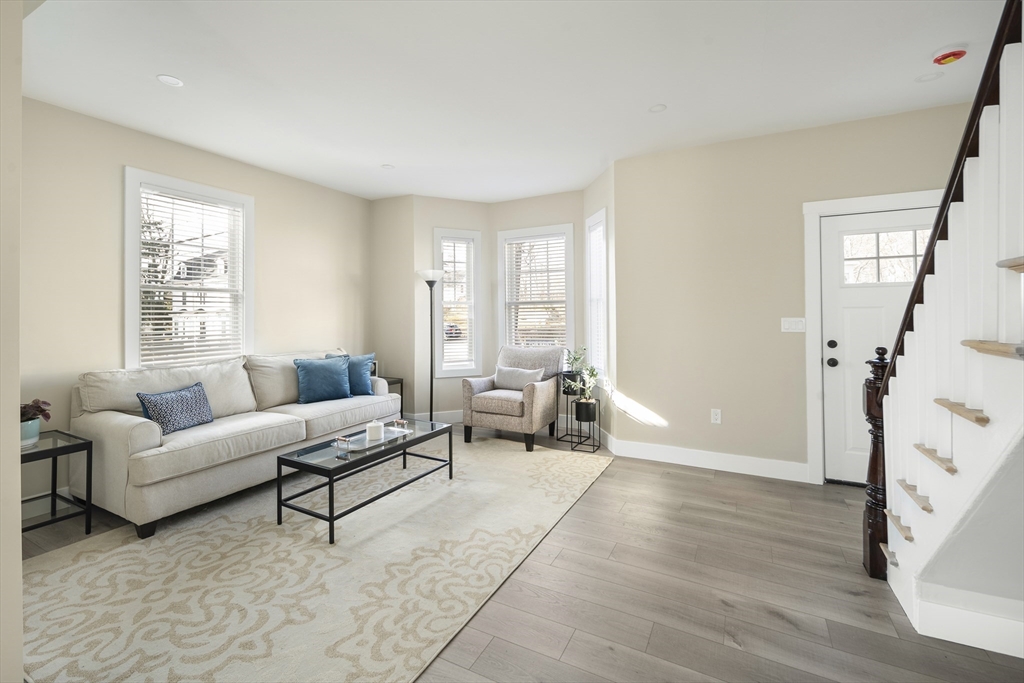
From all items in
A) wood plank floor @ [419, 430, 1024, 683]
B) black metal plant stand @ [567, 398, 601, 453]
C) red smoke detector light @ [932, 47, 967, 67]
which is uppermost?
red smoke detector light @ [932, 47, 967, 67]

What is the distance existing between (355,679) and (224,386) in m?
2.85

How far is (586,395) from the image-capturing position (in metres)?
4.45

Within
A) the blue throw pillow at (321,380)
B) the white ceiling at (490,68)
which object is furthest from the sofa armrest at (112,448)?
the white ceiling at (490,68)

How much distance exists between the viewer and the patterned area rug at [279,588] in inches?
64.5

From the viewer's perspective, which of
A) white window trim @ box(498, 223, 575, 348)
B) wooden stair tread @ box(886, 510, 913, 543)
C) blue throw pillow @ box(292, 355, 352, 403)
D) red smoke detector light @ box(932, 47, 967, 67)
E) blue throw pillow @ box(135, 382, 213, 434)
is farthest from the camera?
white window trim @ box(498, 223, 575, 348)

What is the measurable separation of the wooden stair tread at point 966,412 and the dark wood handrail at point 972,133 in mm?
497

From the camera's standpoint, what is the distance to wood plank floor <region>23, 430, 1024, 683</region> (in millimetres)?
1599

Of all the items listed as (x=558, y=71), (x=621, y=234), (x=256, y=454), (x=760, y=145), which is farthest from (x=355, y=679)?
(x=760, y=145)

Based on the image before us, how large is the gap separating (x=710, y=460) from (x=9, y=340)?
412 cm

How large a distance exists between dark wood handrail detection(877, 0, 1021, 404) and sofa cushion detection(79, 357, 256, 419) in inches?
171

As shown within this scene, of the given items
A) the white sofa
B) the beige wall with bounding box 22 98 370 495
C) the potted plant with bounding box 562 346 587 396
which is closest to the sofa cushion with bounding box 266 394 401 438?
the white sofa

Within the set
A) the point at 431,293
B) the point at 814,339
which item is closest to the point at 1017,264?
the point at 814,339

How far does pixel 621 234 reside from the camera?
412 cm

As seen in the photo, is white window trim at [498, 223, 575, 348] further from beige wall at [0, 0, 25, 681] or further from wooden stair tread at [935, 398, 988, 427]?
beige wall at [0, 0, 25, 681]
